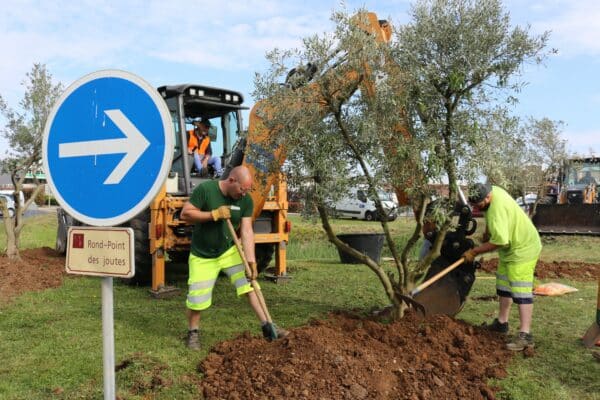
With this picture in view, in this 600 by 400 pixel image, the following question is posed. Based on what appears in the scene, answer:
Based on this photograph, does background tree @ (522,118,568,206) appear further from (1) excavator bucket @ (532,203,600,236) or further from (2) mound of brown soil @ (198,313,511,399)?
(2) mound of brown soil @ (198,313,511,399)

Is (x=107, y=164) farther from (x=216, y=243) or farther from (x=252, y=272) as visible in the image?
(x=252, y=272)

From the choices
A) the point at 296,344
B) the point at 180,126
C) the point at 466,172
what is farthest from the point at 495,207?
the point at 180,126

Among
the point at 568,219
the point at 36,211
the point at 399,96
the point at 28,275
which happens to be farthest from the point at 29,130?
the point at 36,211

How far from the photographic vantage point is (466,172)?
5008 mm

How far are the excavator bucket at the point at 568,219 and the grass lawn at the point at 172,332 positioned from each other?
8.12m

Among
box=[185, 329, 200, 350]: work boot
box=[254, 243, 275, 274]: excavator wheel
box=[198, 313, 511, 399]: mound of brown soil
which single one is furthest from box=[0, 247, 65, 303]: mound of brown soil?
box=[198, 313, 511, 399]: mound of brown soil

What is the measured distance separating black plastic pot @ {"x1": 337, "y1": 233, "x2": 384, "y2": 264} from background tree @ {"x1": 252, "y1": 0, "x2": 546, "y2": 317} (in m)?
6.26

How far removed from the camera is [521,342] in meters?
5.19

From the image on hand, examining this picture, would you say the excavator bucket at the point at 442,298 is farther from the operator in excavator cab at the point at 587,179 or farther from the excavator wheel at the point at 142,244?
the operator in excavator cab at the point at 587,179

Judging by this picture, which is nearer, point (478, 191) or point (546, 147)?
point (478, 191)

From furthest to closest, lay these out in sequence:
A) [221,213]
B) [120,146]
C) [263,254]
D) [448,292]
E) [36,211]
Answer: [36,211] < [263,254] < [448,292] < [221,213] < [120,146]

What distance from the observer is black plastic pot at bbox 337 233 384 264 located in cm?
1149

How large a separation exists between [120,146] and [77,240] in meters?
0.53

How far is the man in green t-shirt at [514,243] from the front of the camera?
5.27 meters
